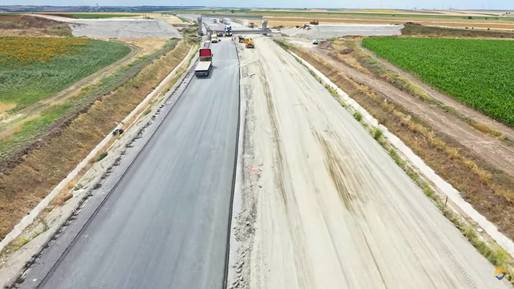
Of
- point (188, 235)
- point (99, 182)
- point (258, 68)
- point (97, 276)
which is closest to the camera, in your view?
point (97, 276)

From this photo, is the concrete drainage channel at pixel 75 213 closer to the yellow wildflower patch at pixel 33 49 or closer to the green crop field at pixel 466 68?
the green crop field at pixel 466 68

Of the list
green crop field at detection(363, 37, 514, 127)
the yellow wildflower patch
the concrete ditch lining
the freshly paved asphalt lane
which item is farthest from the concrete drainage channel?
the yellow wildflower patch

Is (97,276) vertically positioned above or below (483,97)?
below

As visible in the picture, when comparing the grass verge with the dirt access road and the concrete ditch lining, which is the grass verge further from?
the concrete ditch lining

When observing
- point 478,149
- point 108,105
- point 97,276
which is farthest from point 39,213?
point 478,149

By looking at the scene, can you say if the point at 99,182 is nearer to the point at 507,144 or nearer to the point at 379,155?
the point at 379,155

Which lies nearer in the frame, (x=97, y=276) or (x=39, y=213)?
(x=97, y=276)

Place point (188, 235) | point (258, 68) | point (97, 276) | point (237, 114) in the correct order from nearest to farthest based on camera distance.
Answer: point (97, 276) < point (188, 235) < point (237, 114) < point (258, 68)

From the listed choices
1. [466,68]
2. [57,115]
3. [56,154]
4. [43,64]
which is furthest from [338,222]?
[43,64]
